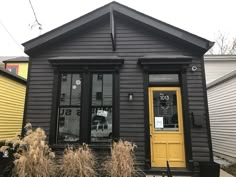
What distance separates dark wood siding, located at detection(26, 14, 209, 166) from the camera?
16.6 ft

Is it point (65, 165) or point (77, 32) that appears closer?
point (65, 165)

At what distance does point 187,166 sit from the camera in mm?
4844

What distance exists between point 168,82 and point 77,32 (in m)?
3.07

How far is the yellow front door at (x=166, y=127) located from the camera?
4992 mm

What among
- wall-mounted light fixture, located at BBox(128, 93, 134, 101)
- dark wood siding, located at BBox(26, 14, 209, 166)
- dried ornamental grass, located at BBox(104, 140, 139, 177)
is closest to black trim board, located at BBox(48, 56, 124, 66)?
dark wood siding, located at BBox(26, 14, 209, 166)

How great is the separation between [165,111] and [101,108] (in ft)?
5.77

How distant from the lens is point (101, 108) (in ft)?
17.4

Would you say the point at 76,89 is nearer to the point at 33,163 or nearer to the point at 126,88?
the point at 126,88

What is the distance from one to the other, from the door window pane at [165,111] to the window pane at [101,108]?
1.27m

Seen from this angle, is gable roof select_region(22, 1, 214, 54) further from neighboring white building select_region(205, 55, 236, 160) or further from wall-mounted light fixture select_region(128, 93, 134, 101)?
neighboring white building select_region(205, 55, 236, 160)

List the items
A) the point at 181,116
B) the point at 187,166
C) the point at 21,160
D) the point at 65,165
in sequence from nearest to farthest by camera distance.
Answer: the point at 21,160, the point at 65,165, the point at 187,166, the point at 181,116

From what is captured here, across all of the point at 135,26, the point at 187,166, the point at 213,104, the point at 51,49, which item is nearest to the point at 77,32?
the point at 51,49

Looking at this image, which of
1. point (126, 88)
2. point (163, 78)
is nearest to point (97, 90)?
point (126, 88)

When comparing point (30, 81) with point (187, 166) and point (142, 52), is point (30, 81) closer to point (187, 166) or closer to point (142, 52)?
point (142, 52)
